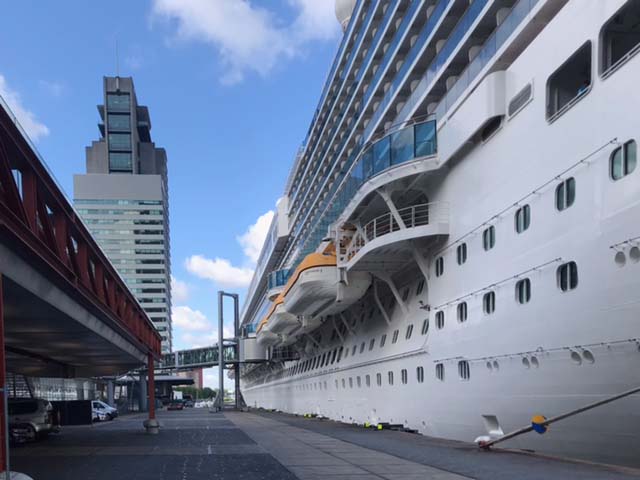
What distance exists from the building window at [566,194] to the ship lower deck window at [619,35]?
1918 mm

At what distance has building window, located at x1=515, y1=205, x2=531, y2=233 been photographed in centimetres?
1269

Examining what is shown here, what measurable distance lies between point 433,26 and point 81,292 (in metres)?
13.9

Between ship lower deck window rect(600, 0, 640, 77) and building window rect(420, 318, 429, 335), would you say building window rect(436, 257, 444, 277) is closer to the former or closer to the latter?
building window rect(420, 318, 429, 335)

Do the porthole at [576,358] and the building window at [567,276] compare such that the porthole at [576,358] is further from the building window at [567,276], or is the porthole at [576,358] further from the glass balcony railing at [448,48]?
the glass balcony railing at [448,48]

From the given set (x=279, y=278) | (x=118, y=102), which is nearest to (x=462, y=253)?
(x=279, y=278)

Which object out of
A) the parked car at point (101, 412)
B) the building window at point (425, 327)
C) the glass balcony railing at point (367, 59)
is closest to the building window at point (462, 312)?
the building window at point (425, 327)

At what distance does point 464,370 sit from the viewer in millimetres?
15039

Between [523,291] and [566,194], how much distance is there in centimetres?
225

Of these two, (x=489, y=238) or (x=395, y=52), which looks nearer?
(x=489, y=238)

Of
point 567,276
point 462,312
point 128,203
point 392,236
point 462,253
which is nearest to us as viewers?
point 567,276

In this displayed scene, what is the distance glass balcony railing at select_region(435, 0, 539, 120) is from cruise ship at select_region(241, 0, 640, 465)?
0.16ft

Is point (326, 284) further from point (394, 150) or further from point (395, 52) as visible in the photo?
point (395, 52)

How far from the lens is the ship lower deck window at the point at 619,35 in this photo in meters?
10.5

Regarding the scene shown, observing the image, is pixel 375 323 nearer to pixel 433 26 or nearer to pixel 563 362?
pixel 433 26
